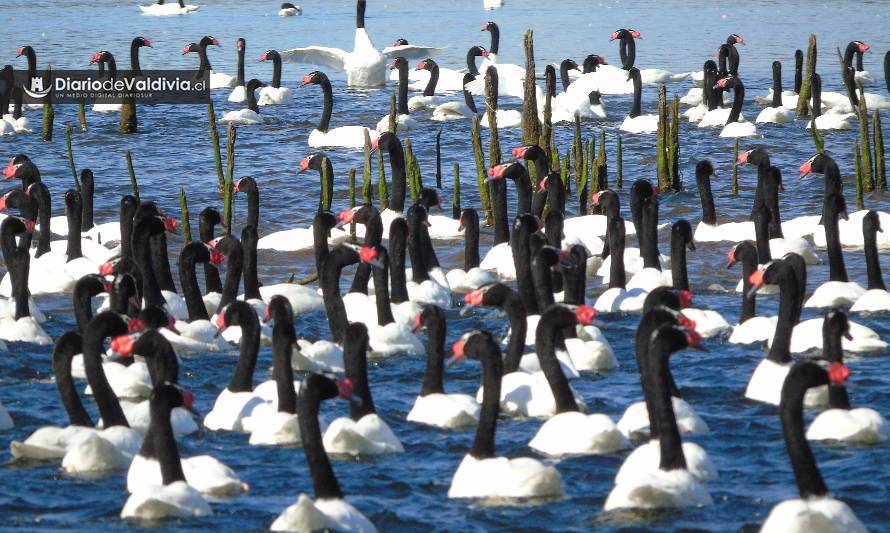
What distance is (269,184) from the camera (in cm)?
2684

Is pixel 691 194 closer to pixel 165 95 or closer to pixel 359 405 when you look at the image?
pixel 359 405

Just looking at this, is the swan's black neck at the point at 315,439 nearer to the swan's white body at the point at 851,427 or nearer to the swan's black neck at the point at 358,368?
the swan's black neck at the point at 358,368

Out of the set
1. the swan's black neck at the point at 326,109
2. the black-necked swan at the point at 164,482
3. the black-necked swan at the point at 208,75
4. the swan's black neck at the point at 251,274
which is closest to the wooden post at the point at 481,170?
the swan's black neck at the point at 251,274

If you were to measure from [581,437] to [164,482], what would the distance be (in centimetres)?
296

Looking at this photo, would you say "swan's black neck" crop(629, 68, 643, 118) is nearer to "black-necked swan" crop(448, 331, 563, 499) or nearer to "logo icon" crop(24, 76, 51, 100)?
"logo icon" crop(24, 76, 51, 100)

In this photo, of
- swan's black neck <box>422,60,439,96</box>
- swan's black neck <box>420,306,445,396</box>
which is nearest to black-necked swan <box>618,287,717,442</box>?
swan's black neck <box>420,306,445,396</box>

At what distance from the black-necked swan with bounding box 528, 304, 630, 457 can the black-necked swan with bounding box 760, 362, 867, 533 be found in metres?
1.93

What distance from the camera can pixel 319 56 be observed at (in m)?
42.4

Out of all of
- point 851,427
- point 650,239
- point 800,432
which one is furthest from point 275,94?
point 800,432

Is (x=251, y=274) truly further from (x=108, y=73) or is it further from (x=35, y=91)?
(x=35, y=91)

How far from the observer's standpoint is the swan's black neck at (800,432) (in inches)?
396

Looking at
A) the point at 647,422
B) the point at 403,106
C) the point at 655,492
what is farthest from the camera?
the point at 403,106

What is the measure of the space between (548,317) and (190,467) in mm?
3044

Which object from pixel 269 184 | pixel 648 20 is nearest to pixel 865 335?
pixel 269 184
